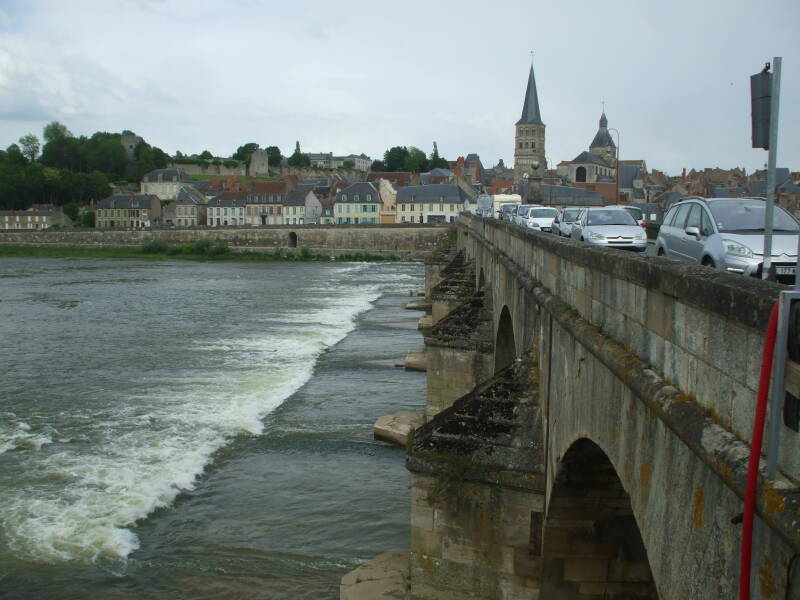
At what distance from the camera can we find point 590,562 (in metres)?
8.13

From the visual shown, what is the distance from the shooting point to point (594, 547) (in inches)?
321

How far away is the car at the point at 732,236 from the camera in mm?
7789

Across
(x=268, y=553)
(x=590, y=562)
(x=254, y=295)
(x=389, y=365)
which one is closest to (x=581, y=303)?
(x=590, y=562)

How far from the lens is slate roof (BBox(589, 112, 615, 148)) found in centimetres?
11900

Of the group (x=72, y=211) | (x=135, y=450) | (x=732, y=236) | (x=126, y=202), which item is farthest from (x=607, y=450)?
(x=72, y=211)

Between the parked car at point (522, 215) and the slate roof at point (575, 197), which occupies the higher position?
the slate roof at point (575, 197)

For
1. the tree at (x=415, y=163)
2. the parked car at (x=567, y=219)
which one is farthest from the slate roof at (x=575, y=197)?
the tree at (x=415, y=163)

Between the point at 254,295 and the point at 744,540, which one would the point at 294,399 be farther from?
the point at 254,295

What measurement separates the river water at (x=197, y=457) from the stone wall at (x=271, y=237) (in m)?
56.7

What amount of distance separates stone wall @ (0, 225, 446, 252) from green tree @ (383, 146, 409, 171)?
73190 millimetres

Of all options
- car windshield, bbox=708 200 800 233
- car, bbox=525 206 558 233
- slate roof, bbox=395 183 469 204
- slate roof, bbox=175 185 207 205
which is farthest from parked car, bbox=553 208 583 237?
slate roof, bbox=175 185 207 205

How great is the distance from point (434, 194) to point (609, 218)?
87851 mm

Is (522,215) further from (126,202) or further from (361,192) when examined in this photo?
(126,202)

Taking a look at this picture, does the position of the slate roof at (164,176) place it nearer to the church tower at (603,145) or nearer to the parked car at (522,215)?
the church tower at (603,145)
